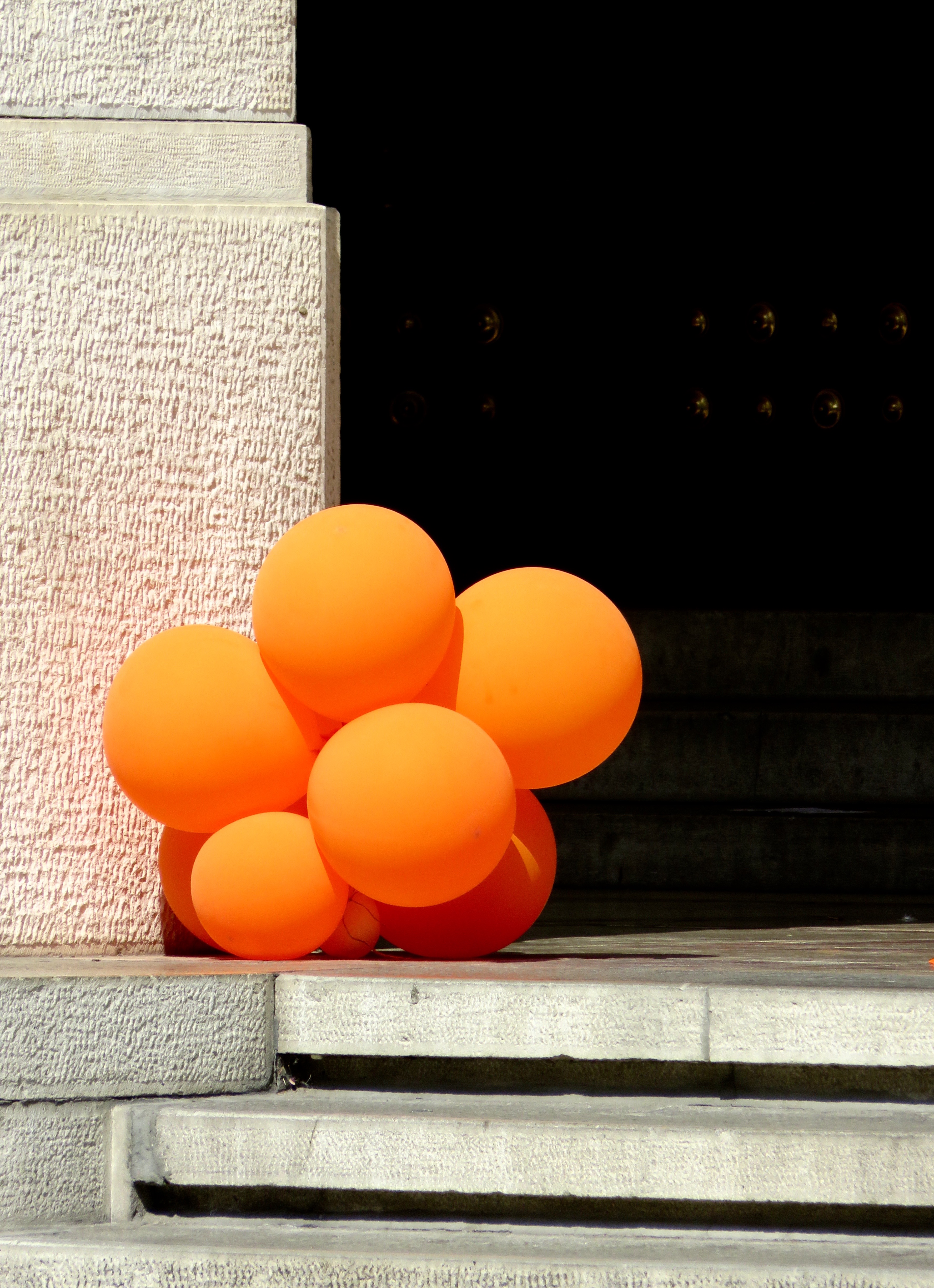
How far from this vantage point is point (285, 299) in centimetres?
291

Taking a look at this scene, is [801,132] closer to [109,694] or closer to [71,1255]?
[109,694]

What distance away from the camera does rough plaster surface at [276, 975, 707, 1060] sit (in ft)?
6.95

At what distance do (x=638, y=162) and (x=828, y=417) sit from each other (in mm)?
1474

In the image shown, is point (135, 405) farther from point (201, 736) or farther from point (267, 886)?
point (267, 886)

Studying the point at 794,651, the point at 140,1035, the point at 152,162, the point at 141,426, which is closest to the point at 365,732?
the point at 140,1035

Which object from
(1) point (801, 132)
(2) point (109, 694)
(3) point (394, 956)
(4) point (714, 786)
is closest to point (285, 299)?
(2) point (109, 694)

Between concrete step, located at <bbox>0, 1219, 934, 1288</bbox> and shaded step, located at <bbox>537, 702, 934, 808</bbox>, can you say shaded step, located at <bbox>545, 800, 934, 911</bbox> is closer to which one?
shaded step, located at <bbox>537, 702, 934, 808</bbox>

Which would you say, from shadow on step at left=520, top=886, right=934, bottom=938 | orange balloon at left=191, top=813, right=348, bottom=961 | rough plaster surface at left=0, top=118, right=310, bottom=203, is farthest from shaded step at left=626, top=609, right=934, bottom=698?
orange balloon at left=191, top=813, right=348, bottom=961

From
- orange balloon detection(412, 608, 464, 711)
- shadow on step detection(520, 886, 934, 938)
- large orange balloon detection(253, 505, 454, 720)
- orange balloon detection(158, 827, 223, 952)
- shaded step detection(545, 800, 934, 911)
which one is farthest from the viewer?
shaded step detection(545, 800, 934, 911)

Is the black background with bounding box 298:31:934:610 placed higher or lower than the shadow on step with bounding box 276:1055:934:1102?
higher

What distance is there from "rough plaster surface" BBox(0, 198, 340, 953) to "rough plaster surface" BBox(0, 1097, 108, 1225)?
705 millimetres

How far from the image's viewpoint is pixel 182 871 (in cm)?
262

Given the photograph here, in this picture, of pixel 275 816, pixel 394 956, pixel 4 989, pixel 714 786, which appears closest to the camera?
pixel 4 989

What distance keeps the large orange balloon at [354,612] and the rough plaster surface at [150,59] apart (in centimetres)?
115
